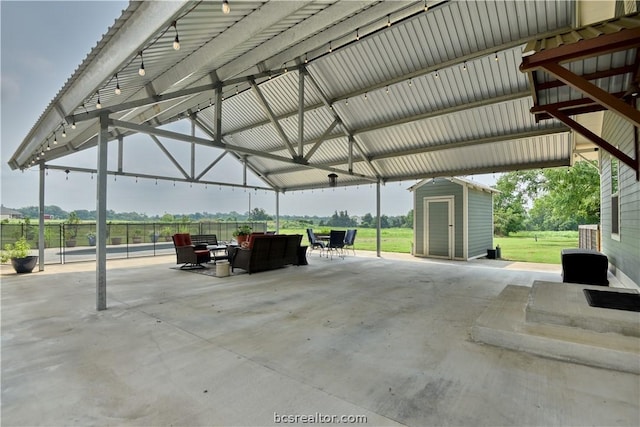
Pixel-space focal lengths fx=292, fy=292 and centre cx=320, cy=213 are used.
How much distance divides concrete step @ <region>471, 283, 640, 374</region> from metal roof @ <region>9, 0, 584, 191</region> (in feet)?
9.28

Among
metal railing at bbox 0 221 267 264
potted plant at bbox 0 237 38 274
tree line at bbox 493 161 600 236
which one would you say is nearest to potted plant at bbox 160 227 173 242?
metal railing at bbox 0 221 267 264

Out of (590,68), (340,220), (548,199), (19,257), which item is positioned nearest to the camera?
(590,68)

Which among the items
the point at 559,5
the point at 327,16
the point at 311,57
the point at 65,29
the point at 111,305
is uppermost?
the point at 65,29

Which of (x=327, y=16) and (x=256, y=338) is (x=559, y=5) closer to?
(x=327, y=16)

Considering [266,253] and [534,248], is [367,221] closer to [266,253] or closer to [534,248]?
[534,248]

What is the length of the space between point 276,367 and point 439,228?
30.1ft

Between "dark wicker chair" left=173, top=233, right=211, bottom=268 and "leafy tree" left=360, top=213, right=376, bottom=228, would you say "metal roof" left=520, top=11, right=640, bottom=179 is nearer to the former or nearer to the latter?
"dark wicker chair" left=173, top=233, right=211, bottom=268

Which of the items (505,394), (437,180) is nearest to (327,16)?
(505,394)

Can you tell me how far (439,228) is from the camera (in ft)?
33.8

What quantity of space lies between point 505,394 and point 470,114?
672 cm

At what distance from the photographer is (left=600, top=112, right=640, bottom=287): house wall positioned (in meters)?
4.02

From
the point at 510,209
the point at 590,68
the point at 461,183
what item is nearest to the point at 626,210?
the point at 590,68

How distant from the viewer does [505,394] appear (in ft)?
6.56

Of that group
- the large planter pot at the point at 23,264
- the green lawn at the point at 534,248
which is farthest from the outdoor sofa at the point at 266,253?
the green lawn at the point at 534,248
